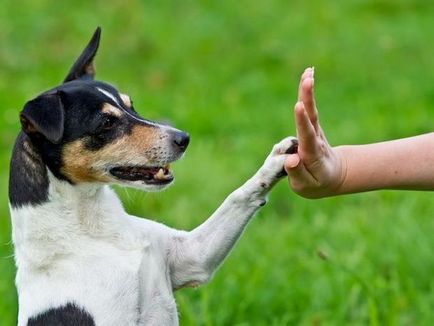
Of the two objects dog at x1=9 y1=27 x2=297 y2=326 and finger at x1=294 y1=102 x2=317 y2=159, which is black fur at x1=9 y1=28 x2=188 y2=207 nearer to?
dog at x1=9 y1=27 x2=297 y2=326

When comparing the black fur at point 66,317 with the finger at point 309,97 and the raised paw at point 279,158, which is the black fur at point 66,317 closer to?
the raised paw at point 279,158

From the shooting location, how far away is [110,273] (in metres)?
3.63

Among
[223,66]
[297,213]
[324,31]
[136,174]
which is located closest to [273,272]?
[297,213]

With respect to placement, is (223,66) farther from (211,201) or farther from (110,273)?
(110,273)

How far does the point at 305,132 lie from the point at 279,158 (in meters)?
0.36

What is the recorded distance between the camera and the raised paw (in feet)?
11.9

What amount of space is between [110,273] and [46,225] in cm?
29

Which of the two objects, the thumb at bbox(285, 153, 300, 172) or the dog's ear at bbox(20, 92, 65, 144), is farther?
the dog's ear at bbox(20, 92, 65, 144)

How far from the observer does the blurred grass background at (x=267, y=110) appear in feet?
16.6

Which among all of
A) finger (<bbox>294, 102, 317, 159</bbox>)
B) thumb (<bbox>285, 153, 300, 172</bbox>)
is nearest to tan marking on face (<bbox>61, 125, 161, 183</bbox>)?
thumb (<bbox>285, 153, 300, 172</bbox>)

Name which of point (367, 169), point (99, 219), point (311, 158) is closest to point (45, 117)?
point (99, 219)

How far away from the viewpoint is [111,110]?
385 centimetres

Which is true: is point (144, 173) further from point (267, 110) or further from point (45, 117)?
point (267, 110)

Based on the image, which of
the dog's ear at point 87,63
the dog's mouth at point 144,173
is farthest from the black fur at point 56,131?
the dog's ear at point 87,63
